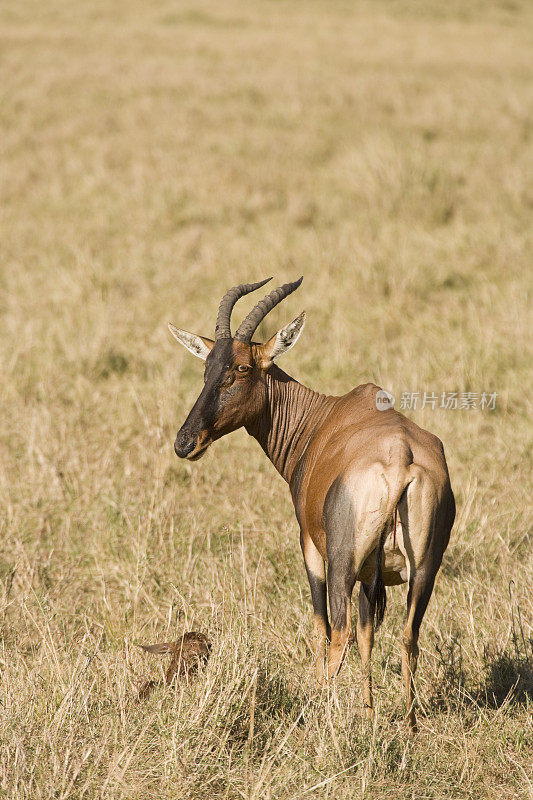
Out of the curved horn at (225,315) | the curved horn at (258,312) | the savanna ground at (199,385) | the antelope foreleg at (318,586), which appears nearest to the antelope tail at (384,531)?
the savanna ground at (199,385)

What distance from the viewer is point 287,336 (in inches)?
194

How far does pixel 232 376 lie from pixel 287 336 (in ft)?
1.24

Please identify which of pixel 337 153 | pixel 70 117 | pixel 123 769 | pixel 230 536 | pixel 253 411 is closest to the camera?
pixel 123 769

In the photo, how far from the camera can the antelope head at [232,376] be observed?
4766mm

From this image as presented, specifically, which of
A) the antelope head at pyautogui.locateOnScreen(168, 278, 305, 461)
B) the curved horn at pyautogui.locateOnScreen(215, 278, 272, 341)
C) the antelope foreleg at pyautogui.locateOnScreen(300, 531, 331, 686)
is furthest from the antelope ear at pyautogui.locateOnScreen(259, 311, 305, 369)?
the antelope foreleg at pyautogui.locateOnScreen(300, 531, 331, 686)

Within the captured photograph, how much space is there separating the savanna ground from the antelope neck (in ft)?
2.00

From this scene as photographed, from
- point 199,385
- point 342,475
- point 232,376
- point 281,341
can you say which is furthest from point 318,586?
point 199,385

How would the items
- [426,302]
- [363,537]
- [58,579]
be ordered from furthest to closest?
[426,302] < [58,579] < [363,537]

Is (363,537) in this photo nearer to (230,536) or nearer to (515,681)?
(515,681)

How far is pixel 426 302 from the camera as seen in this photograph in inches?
408

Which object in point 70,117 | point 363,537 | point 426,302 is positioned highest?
point 70,117

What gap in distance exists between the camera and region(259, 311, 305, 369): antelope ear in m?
4.87

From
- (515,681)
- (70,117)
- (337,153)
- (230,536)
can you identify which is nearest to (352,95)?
(337,153)

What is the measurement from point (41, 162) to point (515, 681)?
1330cm
